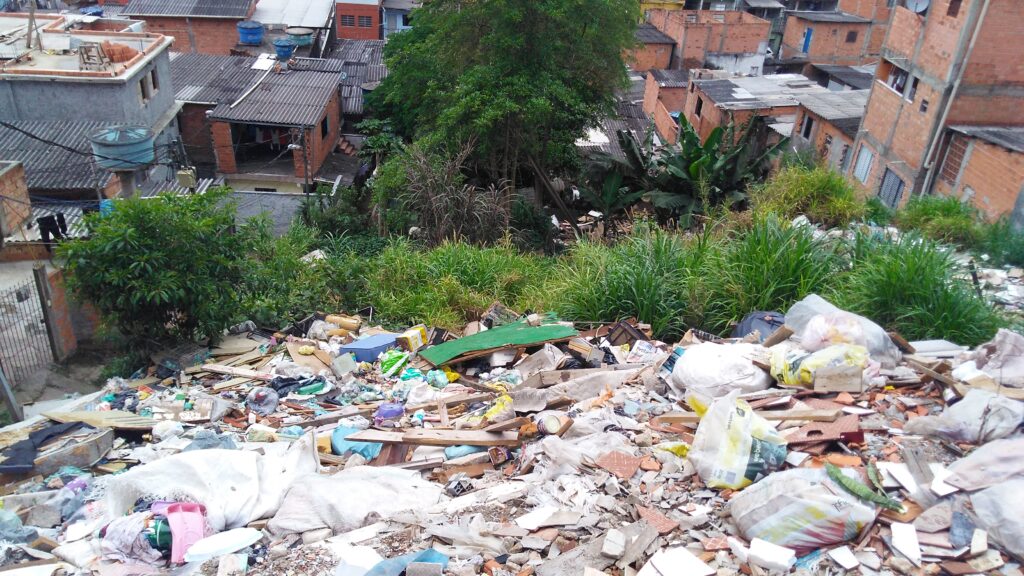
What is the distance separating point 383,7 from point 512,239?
22.6m

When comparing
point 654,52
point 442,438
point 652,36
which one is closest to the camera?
point 442,438

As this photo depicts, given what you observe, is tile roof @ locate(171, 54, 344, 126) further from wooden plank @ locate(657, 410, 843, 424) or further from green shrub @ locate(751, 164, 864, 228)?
wooden plank @ locate(657, 410, 843, 424)

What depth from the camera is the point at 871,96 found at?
15.6m

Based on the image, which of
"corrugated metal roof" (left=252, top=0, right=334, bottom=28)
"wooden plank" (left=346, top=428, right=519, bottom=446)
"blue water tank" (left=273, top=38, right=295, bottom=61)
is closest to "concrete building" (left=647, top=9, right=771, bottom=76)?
"corrugated metal roof" (left=252, top=0, right=334, bottom=28)

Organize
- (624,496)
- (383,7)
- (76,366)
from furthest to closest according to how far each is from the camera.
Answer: (383,7) → (76,366) → (624,496)

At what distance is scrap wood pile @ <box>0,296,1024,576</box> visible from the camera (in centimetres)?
337

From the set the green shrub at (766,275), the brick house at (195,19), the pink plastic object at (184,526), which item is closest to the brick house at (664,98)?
the brick house at (195,19)

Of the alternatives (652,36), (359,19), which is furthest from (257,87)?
(652,36)

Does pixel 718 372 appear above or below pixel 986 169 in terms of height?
above

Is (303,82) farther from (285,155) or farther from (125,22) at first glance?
(125,22)

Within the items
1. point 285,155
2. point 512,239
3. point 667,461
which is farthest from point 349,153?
point 667,461

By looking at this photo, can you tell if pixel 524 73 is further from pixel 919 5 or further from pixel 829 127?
pixel 829 127

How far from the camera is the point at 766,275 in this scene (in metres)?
6.72

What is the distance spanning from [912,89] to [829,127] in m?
2.89
